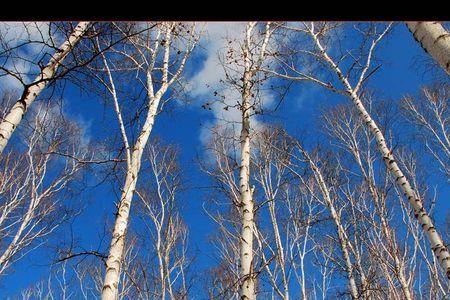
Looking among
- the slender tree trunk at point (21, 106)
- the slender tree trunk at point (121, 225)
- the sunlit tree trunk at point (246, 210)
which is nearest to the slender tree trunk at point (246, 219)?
the sunlit tree trunk at point (246, 210)

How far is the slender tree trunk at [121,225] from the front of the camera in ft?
10.7

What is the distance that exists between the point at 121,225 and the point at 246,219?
1.27 metres

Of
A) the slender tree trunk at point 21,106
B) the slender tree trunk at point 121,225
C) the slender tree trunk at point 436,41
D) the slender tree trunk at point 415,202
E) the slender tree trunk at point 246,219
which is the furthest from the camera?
the slender tree trunk at point 415,202

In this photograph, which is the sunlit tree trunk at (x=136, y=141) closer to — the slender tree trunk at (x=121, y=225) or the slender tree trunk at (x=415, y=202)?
the slender tree trunk at (x=121, y=225)

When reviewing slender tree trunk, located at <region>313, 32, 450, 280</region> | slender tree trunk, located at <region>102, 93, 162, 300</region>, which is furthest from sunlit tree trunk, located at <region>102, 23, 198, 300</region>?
slender tree trunk, located at <region>313, 32, 450, 280</region>

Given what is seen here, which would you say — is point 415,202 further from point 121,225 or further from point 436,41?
point 121,225

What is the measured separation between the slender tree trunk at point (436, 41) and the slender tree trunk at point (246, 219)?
2246mm

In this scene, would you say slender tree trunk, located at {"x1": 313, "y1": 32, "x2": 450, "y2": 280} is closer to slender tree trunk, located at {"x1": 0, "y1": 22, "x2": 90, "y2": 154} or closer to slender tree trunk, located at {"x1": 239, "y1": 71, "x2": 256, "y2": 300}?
slender tree trunk, located at {"x1": 239, "y1": 71, "x2": 256, "y2": 300}

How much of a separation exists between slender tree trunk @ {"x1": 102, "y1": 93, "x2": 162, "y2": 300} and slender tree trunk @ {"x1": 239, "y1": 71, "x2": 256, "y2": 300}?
3.81 feet

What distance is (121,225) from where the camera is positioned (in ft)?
12.0

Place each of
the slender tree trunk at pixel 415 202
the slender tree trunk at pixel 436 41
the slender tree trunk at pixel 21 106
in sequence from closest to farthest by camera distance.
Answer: the slender tree trunk at pixel 436 41 → the slender tree trunk at pixel 21 106 → the slender tree trunk at pixel 415 202

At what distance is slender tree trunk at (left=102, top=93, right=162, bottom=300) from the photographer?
3.26 m

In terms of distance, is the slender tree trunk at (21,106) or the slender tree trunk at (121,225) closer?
the slender tree trunk at (21,106)

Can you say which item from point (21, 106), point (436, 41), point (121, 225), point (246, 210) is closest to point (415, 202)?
point (246, 210)
